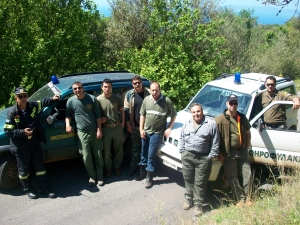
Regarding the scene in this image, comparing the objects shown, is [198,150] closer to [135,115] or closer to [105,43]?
[135,115]

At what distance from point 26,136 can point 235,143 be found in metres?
3.23

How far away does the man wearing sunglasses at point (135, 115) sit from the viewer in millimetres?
5898

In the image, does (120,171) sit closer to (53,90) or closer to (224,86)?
(53,90)

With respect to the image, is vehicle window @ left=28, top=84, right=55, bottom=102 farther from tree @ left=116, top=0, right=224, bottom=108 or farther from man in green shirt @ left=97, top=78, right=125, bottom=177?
tree @ left=116, top=0, right=224, bottom=108

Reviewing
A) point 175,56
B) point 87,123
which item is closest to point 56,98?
point 87,123

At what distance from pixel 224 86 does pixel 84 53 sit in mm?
5839

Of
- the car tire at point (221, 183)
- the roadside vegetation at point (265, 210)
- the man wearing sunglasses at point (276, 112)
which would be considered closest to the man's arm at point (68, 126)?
the roadside vegetation at point (265, 210)

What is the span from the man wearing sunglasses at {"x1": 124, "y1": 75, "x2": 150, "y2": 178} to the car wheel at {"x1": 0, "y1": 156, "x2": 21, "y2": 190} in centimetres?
202

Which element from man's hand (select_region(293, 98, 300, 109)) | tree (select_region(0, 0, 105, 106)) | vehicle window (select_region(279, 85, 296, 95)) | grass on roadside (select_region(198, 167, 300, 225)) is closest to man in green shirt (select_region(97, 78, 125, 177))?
grass on roadside (select_region(198, 167, 300, 225))

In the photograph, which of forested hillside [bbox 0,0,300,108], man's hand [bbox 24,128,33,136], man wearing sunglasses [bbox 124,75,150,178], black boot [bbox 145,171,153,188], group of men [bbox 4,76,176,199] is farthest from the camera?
forested hillside [bbox 0,0,300,108]

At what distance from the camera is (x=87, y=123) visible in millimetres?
5555

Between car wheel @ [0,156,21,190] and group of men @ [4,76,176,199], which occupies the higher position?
group of men @ [4,76,176,199]

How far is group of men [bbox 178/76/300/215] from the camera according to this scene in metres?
4.66

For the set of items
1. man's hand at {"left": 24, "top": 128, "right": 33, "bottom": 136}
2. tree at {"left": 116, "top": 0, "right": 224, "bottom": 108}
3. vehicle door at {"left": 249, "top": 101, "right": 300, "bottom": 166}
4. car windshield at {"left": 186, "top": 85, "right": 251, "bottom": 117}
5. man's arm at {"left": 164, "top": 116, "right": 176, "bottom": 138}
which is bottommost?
vehicle door at {"left": 249, "top": 101, "right": 300, "bottom": 166}
